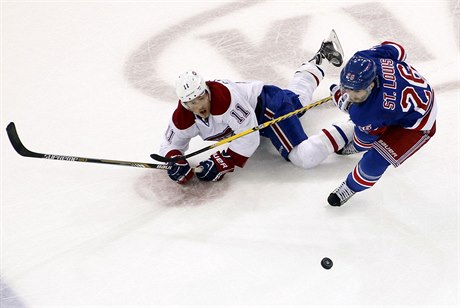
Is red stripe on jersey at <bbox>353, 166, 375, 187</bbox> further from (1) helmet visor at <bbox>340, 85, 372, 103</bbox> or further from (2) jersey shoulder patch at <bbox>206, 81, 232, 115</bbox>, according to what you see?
(2) jersey shoulder patch at <bbox>206, 81, 232, 115</bbox>

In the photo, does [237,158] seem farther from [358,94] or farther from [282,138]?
[358,94]

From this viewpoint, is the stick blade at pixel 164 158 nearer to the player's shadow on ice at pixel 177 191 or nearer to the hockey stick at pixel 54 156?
the hockey stick at pixel 54 156

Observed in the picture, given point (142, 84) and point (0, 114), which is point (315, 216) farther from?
point (0, 114)

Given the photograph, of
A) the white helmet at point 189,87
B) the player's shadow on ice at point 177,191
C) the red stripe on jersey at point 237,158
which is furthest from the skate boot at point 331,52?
the white helmet at point 189,87

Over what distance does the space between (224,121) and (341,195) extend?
673 millimetres

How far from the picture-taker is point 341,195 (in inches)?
125

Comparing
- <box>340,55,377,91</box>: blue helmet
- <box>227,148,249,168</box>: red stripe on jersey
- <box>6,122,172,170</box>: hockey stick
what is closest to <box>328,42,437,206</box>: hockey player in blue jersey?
<box>340,55,377,91</box>: blue helmet

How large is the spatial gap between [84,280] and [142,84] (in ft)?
5.06

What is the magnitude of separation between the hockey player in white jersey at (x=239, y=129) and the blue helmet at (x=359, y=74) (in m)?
0.65

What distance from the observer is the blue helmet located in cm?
271

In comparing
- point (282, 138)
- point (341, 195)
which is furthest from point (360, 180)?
point (282, 138)

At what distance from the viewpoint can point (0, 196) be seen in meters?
3.40

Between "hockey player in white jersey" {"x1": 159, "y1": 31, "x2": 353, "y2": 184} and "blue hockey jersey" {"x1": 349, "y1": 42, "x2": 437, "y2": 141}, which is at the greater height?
"blue hockey jersey" {"x1": 349, "y1": 42, "x2": 437, "y2": 141}

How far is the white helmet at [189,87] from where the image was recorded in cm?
297
